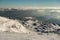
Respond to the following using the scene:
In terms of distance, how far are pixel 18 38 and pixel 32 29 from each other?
2.25 metres

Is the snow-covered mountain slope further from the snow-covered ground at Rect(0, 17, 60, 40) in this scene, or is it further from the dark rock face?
the dark rock face

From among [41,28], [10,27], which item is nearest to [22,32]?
[10,27]

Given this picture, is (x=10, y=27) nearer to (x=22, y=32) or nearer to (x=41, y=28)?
(x=22, y=32)

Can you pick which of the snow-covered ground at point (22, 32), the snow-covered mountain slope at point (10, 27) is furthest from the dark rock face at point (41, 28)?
the snow-covered mountain slope at point (10, 27)

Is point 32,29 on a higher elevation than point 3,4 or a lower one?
lower

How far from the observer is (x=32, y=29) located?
32.9 feet

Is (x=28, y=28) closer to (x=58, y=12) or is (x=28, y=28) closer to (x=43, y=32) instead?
(x=43, y=32)

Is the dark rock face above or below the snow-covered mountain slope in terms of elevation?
below

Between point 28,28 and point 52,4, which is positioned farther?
point 52,4

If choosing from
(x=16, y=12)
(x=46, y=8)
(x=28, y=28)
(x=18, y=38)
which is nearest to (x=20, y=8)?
(x=16, y=12)

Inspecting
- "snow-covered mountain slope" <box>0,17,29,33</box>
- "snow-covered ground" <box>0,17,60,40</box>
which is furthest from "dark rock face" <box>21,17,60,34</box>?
"snow-covered mountain slope" <box>0,17,29,33</box>

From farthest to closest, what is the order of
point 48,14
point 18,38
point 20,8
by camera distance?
point 20,8
point 48,14
point 18,38

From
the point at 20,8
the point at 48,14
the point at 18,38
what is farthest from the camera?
the point at 20,8

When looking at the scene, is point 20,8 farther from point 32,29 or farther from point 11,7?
point 32,29
